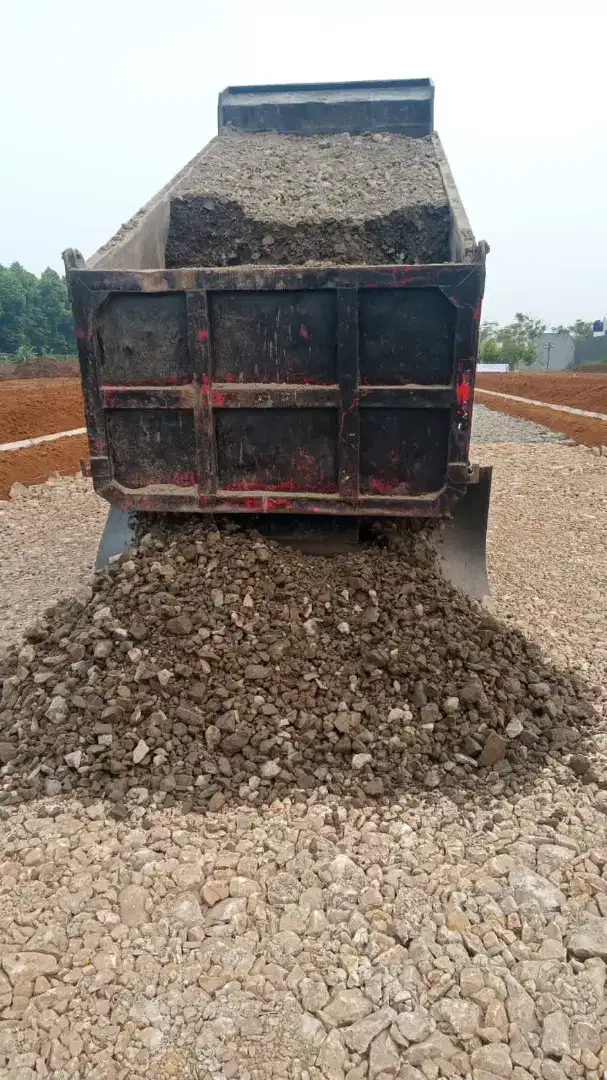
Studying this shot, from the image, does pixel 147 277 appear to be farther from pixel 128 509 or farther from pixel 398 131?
pixel 398 131

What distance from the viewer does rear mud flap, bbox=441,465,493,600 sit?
4.15m

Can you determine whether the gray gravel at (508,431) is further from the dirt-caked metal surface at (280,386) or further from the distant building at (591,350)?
the distant building at (591,350)

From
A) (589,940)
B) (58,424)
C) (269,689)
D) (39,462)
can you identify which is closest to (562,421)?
(58,424)

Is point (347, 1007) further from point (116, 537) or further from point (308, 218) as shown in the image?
point (308, 218)

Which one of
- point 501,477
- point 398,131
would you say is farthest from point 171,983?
point 501,477

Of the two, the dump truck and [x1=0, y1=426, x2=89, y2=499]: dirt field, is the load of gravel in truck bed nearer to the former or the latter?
the dump truck

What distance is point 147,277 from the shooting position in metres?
3.42

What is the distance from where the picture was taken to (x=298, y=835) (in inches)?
105

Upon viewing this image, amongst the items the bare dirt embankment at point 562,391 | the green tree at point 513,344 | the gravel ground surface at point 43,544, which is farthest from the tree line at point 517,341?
the gravel ground surface at point 43,544

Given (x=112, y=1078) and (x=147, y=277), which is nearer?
(x=112, y=1078)

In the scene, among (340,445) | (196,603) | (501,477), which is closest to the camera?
(196,603)

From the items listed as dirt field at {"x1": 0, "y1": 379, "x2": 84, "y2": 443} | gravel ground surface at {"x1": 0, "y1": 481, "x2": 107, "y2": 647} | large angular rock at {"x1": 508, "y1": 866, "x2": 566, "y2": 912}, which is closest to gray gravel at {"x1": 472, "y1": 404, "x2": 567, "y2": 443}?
gravel ground surface at {"x1": 0, "y1": 481, "x2": 107, "y2": 647}

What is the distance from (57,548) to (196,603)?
325 centimetres

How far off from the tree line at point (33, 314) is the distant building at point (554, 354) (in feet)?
109
